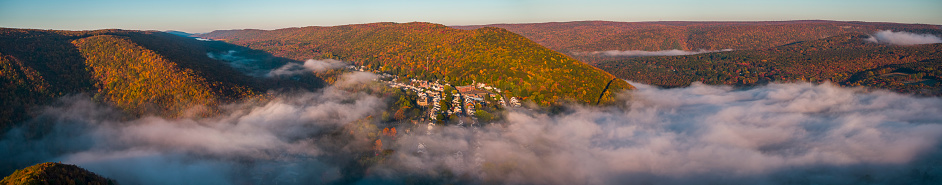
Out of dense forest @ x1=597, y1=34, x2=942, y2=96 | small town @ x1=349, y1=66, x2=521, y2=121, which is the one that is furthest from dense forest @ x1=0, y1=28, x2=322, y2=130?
dense forest @ x1=597, y1=34, x2=942, y2=96

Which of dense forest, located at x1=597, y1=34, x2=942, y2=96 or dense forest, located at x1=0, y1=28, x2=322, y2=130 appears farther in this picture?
dense forest, located at x1=597, y1=34, x2=942, y2=96

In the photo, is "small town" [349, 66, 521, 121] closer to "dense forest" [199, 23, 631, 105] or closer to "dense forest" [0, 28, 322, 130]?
"dense forest" [199, 23, 631, 105]

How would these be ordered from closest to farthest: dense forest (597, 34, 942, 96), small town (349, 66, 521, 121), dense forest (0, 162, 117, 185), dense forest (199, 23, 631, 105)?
dense forest (0, 162, 117, 185)
small town (349, 66, 521, 121)
dense forest (199, 23, 631, 105)
dense forest (597, 34, 942, 96)

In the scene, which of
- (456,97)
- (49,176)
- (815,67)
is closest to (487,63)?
(456,97)

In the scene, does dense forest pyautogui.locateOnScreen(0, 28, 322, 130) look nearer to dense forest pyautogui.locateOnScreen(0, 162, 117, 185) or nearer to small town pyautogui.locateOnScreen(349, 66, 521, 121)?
dense forest pyautogui.locateOnScreen(0, 162, 117, 185)

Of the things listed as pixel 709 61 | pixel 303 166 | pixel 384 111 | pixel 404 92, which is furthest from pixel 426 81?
pixel 709 61

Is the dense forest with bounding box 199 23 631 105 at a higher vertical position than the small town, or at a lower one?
higher

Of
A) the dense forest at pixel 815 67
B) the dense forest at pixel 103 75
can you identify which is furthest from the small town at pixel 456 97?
the dense forest at pixel 815 67

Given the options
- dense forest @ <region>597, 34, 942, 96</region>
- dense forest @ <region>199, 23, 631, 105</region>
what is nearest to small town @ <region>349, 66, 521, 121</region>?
dense forest @ <region>199, 23, 631, 105</region>

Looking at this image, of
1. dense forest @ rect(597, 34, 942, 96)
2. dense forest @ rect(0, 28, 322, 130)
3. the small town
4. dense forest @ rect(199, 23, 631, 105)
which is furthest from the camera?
dense forest @ rect(597, 34, 942, 96)
